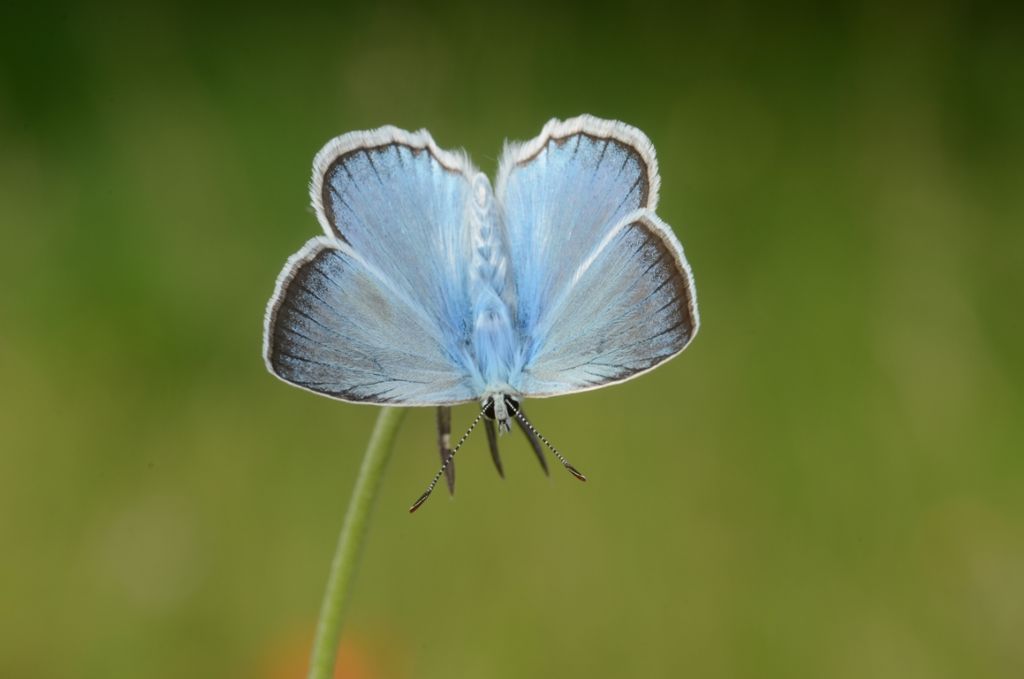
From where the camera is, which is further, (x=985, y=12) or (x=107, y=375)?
(x=985, y=12)

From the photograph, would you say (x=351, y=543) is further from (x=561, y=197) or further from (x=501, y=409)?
(x=561, y=197)

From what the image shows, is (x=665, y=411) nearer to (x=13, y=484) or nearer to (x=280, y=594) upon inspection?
(x=280, y=594)

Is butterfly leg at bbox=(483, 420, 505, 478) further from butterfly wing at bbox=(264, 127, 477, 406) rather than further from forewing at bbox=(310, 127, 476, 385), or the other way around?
forewing at bbox=(310, 127, 476, 385)

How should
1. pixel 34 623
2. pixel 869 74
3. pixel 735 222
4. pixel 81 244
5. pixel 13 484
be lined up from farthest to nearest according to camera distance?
pixel 869 74
pixel 735 222
pixel 81 244
pixel 13 484
pixel 34 623

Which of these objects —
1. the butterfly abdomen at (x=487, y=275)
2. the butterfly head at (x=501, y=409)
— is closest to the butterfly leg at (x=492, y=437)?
the butterfly head at (x=501, y=409)

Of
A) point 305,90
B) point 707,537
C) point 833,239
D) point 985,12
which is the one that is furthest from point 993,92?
point 305,90

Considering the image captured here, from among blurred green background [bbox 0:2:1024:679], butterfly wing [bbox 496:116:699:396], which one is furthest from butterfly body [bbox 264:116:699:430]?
blurred green background [bbox 0:2:1024:679]
